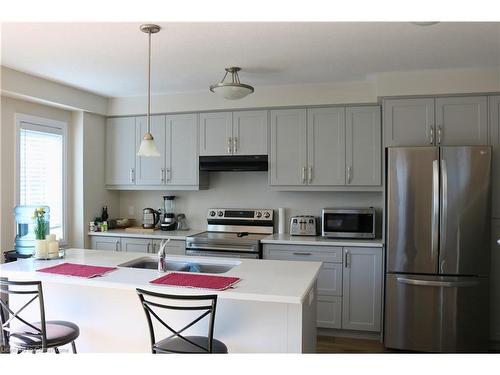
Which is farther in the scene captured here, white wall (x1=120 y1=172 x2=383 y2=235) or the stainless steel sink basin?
white wall (x1=120 y1=172 x2=383 y2=235)

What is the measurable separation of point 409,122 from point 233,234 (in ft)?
6.97

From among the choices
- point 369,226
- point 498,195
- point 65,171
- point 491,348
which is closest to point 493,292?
point 491,348

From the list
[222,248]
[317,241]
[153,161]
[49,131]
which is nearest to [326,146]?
[317,241]

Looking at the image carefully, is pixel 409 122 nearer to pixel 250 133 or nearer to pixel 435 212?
pixel 435 212

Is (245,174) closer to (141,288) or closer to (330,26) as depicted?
(330,26)

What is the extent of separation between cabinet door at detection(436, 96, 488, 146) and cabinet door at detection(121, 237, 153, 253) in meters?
3.04

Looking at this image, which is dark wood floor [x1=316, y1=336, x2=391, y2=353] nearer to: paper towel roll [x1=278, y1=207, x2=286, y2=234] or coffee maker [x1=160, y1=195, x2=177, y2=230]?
paper towel roll [x1=278, y1=207, x2=286, y2=234]

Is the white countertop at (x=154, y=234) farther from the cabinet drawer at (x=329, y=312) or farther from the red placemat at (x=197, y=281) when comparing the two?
the red placemat at (x=197, y=281)

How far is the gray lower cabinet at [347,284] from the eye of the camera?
365cm

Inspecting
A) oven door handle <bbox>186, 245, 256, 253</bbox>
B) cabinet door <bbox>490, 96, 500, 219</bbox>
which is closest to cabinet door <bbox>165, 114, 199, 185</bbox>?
oven door handle <bbox>186, 245, 256, 253</bbox>

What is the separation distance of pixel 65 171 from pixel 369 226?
327 cm

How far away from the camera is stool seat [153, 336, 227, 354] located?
6.37 feet

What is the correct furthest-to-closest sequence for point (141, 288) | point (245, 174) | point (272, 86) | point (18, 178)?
point (245, 174), point (272, 86), point (18, 178), point (141, 288)

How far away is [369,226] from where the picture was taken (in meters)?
3.84
